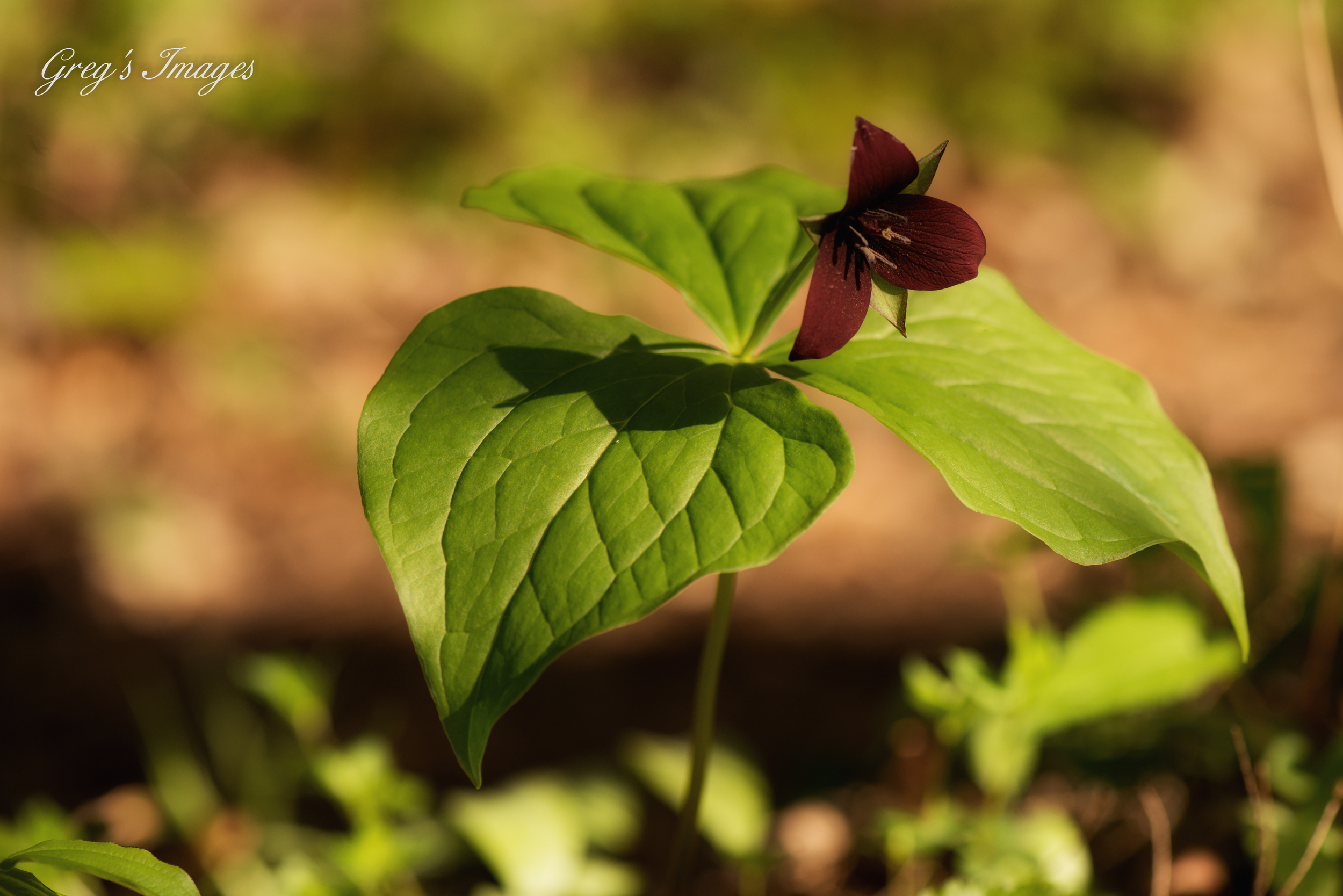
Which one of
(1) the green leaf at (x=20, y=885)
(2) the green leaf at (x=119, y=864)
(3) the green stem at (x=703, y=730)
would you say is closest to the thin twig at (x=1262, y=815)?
(3) the green stem at (x=703, y=730)

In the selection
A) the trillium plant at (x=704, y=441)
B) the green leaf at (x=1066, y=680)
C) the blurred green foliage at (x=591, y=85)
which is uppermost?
the blurred green foliage at (x=591, y=85)

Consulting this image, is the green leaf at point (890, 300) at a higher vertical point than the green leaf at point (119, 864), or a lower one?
higher

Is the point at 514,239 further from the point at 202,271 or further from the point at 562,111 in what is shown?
the point at 202,271

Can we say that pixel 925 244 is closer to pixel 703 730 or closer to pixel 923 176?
pixel 923 176

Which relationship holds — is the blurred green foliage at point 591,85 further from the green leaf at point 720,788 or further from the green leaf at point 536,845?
the green leaf at point 536,845

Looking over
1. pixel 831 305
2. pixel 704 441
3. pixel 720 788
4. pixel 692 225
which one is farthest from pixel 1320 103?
pixel 720 788

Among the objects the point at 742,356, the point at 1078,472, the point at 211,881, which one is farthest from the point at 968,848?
the point at 211,881
